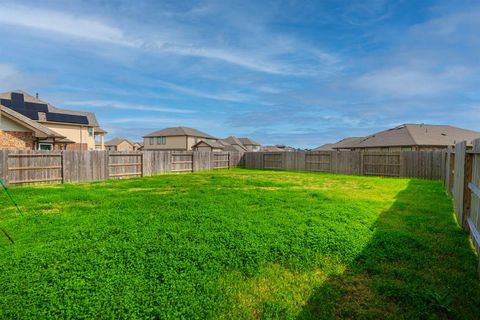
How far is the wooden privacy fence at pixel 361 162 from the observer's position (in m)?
18.1

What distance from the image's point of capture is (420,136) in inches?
1160

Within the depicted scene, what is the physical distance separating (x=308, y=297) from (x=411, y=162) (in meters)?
18.7

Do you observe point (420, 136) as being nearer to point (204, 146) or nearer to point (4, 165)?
point (204, 146)

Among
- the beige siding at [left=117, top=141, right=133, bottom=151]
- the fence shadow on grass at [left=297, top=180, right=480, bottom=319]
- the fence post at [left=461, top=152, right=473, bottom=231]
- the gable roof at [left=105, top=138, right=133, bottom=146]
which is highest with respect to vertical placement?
the gable roof at [left=105, top=138, right=133, bottom=146]

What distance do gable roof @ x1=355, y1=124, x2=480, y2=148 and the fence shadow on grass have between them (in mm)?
26286

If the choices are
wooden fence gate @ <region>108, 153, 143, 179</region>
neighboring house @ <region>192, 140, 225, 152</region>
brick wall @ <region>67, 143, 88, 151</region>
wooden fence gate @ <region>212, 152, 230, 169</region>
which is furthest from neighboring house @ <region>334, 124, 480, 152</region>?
brick wall @ <region>67, 143, 88, 151</region>

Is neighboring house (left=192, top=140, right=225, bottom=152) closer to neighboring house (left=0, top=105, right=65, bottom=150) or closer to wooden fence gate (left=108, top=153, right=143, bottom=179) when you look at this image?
wooden fence gate (left=108, top=153, right=143, bottom=179)

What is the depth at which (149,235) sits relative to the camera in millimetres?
5332

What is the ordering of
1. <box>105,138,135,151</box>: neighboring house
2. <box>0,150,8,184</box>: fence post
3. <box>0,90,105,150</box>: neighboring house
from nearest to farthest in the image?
<box>0,150,8,184</box>: fence post < <box>0,90,105,150</box>: neighboring house < <box>105,138,135,151</box>: neighboring house

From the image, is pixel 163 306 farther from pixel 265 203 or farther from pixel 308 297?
pixel 265 203

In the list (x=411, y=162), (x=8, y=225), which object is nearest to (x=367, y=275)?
(x=8, y=225)

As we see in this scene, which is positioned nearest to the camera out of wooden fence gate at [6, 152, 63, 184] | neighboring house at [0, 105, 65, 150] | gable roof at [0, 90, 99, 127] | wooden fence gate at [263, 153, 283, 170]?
wooden fence gate at [6, 152, 63, 184]

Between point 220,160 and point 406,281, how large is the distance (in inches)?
932

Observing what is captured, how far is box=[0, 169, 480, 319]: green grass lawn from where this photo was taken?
3.19 metres
